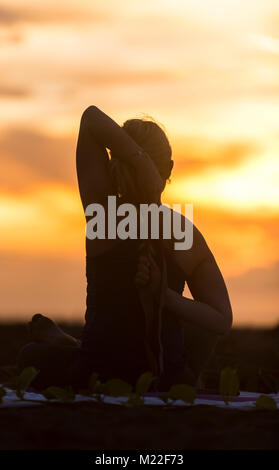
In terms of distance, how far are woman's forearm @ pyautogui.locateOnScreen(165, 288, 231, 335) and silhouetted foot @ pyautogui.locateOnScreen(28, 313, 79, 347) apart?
794 mm

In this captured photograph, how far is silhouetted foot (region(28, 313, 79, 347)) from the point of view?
555 cm

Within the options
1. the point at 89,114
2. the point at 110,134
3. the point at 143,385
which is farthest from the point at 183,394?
the point at 89,114

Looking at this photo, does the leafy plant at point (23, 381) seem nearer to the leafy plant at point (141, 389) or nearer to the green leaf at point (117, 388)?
the green leaf at point (117, 388)

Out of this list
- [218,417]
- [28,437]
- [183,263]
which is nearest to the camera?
[28,437]

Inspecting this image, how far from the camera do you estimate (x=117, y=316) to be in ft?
16.7

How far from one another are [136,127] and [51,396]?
1661mm

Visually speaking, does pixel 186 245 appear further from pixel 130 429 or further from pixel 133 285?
pixel 130 429

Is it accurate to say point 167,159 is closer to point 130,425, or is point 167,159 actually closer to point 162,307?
point 162,307

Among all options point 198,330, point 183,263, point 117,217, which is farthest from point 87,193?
point 198,330

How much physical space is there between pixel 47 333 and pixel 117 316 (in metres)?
0.68

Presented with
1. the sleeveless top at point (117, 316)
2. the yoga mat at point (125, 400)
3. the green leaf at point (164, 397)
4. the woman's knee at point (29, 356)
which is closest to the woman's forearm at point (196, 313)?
the sleeveless top at point (117, 316)

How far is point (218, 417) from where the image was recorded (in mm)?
4434

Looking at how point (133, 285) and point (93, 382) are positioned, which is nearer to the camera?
point (93, 382)

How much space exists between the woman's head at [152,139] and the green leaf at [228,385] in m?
1.25
